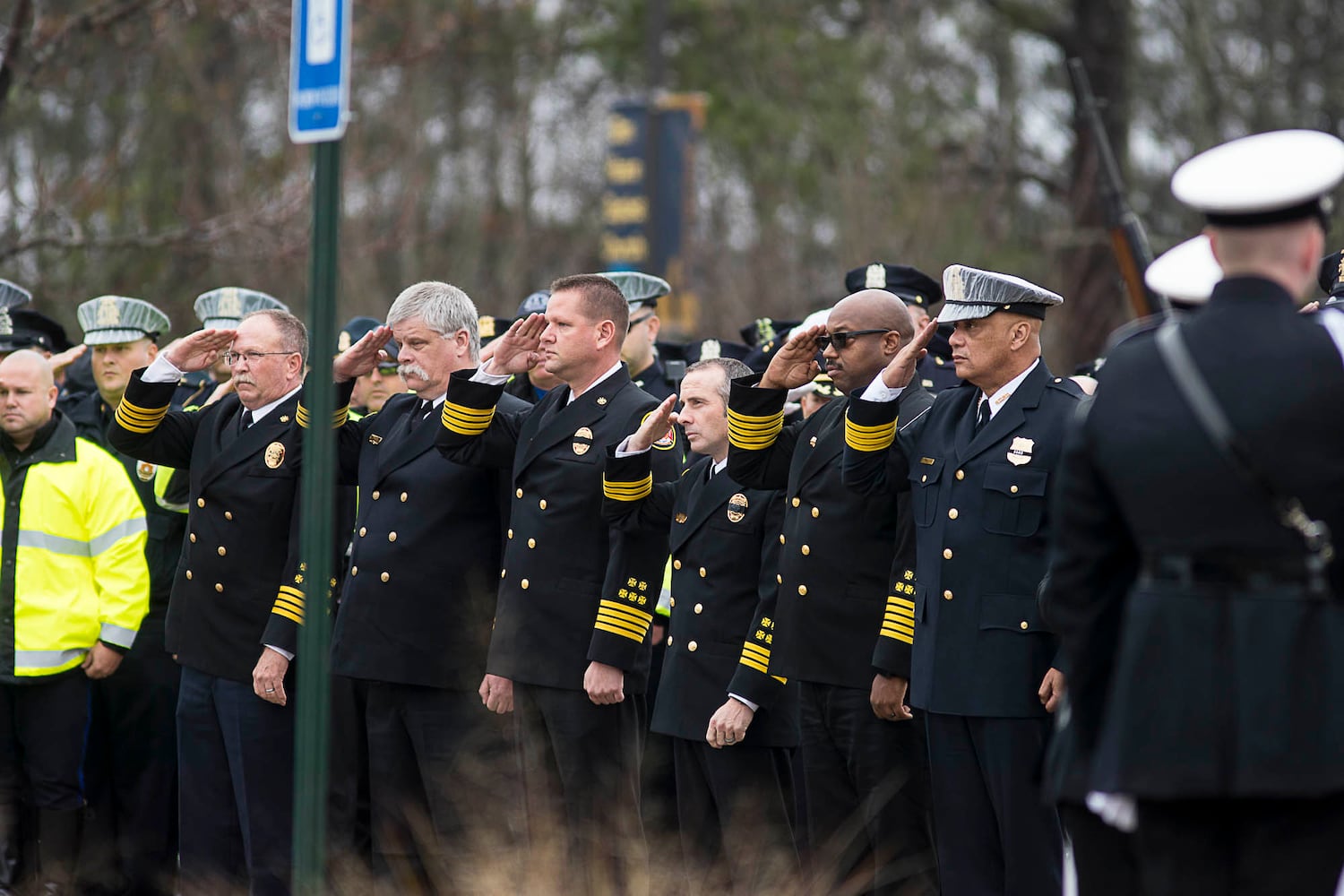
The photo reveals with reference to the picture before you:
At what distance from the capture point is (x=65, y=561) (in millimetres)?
7477

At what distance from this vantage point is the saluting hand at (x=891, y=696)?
19.0 ft

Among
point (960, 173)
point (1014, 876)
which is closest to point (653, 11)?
point (960, 173)

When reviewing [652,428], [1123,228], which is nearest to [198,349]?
[652,428]

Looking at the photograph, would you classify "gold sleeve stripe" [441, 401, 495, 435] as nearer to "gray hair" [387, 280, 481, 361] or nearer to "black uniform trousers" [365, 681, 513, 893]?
"gray hair" [387, 280, 481, 361]

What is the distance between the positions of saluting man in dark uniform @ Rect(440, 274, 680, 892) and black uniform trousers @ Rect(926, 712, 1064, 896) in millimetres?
1268

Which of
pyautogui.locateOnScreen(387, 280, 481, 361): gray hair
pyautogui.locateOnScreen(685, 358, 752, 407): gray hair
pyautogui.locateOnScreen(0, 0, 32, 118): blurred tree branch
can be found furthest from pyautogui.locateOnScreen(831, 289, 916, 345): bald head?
pyautogui.locateOnScreen(0, 0, 32, 118): blurred tree branch

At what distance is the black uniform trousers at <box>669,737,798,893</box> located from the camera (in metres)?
6.00

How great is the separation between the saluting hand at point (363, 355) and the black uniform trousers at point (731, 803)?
181 centimetres

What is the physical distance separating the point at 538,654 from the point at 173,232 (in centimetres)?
671

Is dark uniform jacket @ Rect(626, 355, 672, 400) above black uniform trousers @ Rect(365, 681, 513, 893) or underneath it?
above

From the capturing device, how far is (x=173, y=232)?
39.4 feet

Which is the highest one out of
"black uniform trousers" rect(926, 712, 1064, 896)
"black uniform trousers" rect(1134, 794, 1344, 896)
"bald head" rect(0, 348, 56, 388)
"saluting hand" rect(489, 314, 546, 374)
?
"saluting hand" rect(489, 314, 546, 374)

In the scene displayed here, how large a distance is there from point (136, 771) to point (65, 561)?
39.2 inches

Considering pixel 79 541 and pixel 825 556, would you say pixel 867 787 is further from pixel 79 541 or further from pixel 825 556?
pixel 79 541
